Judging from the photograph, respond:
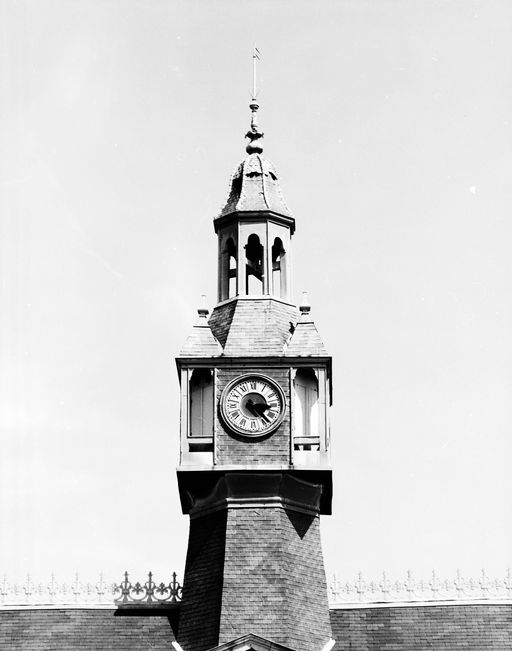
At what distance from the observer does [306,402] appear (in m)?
60.7

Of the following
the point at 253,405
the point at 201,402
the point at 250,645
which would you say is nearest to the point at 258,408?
the point at 253,405

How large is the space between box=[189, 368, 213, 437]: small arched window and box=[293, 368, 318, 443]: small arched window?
262 centimetres

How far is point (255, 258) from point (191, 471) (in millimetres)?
8557

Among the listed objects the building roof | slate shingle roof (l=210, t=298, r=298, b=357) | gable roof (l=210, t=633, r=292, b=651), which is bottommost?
gable roof (l=210, t=633, r=292, b=651)

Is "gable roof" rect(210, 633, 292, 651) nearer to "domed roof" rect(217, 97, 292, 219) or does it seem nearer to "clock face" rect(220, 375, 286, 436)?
"clock face" rect(220, 375, 286, 436)

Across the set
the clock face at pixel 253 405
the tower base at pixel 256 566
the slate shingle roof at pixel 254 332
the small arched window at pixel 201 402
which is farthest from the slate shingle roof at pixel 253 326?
the tower base at pixel 256 566

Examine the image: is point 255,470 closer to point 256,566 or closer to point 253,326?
point 256,566

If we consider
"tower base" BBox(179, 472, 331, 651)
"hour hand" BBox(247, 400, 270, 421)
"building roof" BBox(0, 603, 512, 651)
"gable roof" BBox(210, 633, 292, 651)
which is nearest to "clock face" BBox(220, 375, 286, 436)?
"hour hand" BBox(247, 400, 270, 421)

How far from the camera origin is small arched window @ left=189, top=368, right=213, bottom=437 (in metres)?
59.9

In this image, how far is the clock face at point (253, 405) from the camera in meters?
59.0

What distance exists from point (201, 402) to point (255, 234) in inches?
239

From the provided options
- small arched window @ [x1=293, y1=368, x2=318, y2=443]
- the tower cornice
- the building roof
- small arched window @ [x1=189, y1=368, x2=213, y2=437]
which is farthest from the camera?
the tower cornice

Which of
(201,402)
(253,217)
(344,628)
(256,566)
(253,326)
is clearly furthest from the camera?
(253,217)

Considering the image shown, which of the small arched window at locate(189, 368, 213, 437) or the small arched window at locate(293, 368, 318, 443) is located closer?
the small arched window at locate(189, 368, 213, 437)
